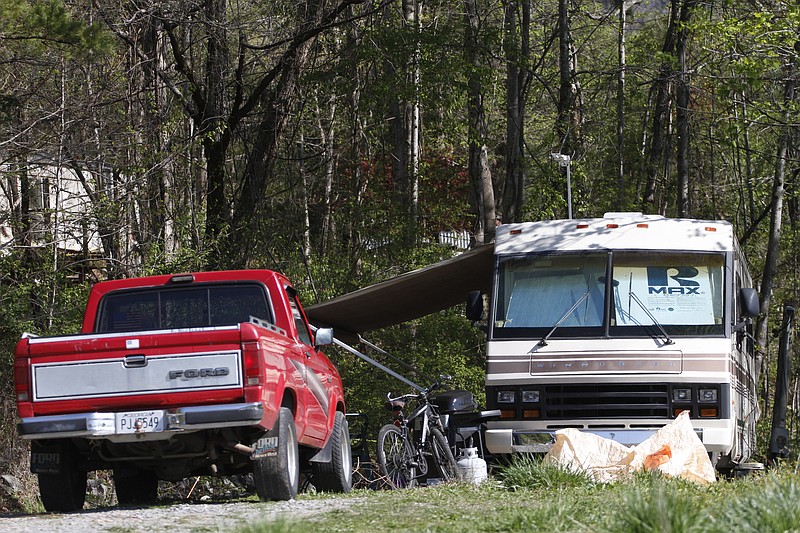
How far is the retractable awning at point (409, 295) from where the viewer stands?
14.7 metres

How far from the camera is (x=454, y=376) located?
2022 centimetres

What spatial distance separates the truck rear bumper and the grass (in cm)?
100

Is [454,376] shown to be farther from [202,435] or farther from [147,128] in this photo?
[202,435]

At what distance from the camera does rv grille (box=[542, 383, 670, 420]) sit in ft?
39.6

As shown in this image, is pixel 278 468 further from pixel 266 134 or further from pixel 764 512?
pixel 266 134

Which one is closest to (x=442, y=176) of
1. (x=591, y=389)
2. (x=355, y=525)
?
(x=591, y=389)

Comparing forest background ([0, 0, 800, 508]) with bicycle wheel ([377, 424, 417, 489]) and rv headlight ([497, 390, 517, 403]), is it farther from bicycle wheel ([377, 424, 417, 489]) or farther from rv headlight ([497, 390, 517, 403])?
bicycle wheel ([377, 424, 417, 489])

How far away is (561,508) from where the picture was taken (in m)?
6.57

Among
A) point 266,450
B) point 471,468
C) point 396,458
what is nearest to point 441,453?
point 396,458

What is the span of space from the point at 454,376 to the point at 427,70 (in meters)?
6.04

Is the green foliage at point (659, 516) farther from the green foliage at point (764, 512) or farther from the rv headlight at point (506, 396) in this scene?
the rv headlight at point (506, 396)

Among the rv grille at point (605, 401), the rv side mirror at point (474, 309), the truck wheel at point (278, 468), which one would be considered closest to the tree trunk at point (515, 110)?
the rv side mirror at point (474, 309)

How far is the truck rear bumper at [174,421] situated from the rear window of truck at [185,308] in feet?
6.20

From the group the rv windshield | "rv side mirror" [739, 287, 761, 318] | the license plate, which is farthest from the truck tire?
"rv side mirror" [739, 287, 761, 318]
